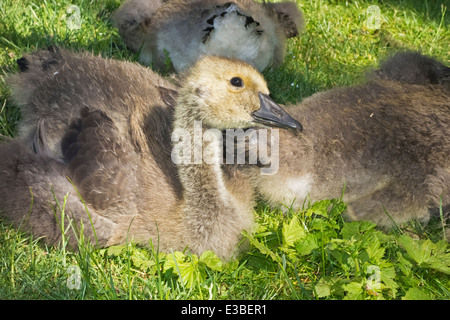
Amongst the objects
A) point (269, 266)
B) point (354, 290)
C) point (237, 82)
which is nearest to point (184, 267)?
point (269, 266)

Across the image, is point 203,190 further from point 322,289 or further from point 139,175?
point 322,289

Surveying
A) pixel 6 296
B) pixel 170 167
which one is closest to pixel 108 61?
pixel 170 167

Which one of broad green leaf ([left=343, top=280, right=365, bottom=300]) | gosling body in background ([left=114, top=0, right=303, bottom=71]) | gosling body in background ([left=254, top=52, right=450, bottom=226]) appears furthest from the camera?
gosling body in background ([left=114, top=0, right=303, bottom=71])

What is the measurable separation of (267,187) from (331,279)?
2.59 ft

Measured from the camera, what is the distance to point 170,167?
3387 millimetres

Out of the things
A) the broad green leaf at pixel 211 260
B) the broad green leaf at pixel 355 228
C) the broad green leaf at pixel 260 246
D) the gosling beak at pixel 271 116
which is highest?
the gosling beak at pixel 271 116

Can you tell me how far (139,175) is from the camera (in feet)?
10.6

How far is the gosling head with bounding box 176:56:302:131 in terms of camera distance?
3096 mm

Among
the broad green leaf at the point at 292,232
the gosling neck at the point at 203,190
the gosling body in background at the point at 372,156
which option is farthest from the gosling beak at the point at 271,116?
the broad green leaf at the point at 292,232

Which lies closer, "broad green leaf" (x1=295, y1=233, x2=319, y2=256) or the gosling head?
the gosling head

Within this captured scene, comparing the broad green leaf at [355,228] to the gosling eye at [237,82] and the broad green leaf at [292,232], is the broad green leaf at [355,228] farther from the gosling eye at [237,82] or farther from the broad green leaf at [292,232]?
the gosling eye at [237,82]

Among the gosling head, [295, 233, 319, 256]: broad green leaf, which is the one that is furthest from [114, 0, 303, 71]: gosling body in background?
[295, 233, 319, 256]: broad green leaf

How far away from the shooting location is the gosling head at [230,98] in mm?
3096

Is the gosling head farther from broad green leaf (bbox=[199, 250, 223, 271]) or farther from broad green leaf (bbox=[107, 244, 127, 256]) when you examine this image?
broad green leaf (bbox=[107, 244, 127, 256])
